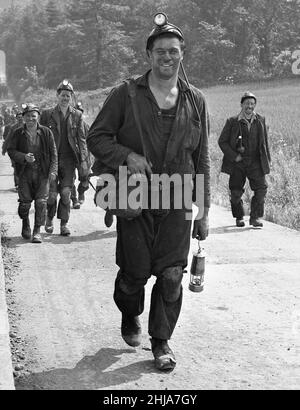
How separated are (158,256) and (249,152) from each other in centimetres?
606

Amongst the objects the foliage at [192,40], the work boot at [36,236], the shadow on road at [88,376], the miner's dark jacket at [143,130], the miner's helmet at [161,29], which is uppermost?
the foliage at [192,40]

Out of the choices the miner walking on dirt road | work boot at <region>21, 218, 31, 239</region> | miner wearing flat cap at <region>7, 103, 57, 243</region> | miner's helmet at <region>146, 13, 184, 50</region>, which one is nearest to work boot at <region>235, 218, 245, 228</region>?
the miner walking on dirt road

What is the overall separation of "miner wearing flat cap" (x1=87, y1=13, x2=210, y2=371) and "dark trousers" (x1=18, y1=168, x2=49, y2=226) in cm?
471

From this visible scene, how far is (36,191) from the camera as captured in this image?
978 centimetres

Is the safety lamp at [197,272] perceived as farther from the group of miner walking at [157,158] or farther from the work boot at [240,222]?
the work boot at [240,222]

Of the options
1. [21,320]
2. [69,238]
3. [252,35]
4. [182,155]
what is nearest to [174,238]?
[182,155]

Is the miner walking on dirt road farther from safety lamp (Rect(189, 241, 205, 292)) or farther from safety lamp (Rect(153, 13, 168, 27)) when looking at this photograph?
safety lamp (Rect(153, 13, 168, 27))

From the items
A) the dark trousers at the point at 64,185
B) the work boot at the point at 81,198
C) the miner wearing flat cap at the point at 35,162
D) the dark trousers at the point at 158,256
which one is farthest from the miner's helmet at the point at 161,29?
the work boot at the point at 81,198

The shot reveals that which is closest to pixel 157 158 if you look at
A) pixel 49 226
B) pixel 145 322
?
pixel 145 322

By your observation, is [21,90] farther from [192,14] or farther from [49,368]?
[49,368]

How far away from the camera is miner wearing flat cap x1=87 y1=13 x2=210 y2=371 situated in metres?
4.91

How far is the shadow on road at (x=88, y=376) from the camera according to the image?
185 inches

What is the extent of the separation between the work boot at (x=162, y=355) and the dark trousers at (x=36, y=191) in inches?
191

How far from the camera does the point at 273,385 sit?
473 centimetres
